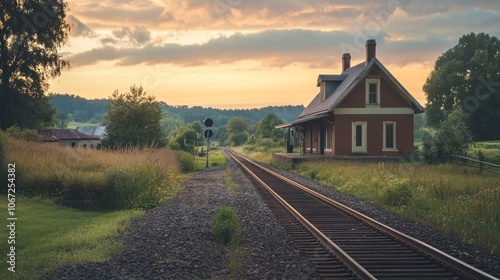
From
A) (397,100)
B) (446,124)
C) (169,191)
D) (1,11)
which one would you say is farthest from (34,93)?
(446,124)

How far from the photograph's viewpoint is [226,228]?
891 cm

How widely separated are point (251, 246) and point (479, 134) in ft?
214

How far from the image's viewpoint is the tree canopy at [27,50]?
29.7 m

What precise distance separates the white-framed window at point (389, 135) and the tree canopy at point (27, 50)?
23.7 metres

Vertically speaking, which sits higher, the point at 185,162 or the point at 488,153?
the point at 488,153

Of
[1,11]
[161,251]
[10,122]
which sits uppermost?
[1,11]

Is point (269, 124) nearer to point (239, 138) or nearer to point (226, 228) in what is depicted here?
point (239, 138)

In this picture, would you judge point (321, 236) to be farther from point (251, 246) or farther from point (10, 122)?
point (10, 122)

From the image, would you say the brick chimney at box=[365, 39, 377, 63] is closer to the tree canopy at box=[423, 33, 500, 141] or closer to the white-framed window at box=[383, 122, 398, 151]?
the white-framed window at box=[383, 122, 398, 151]

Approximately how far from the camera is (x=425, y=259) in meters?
7.34

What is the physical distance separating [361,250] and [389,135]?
25625 millimetres

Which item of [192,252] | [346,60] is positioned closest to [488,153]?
[346,60]

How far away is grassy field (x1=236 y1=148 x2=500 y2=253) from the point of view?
9781 millimetres

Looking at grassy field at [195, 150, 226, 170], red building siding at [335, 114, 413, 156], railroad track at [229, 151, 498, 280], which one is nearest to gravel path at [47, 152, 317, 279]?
railroad track at [229, 151, 498, 280]
